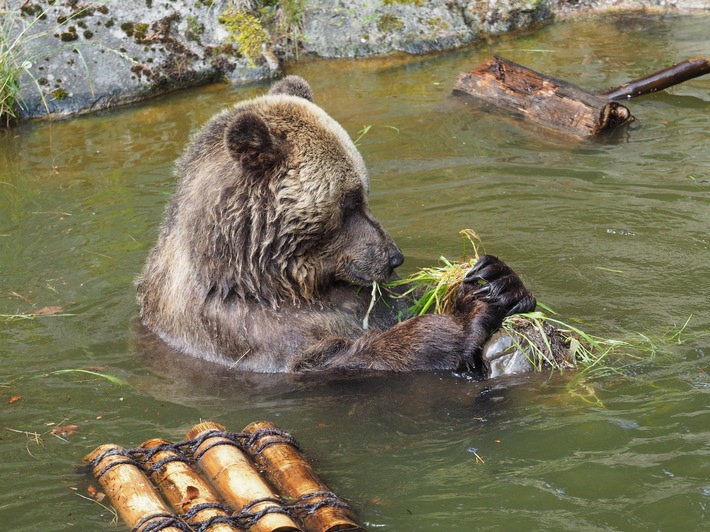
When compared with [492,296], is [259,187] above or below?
above

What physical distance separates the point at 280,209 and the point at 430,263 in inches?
88.8

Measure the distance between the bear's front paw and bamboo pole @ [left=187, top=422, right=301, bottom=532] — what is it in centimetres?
198

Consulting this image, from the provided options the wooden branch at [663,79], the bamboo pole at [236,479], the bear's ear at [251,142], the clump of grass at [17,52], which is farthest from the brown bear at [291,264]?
the clump of grass at [17,52]

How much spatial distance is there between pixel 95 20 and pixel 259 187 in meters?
8.37

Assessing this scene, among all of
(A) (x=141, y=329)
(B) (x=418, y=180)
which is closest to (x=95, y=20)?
(B) (x=418, y=180)

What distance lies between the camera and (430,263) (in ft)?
26.3

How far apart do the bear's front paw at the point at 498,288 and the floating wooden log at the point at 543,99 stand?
4.77 m

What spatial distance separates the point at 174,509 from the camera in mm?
4855

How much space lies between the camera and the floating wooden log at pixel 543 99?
414 inches

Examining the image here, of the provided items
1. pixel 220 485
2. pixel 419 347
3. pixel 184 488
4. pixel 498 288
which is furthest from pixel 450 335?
pixel 184 488

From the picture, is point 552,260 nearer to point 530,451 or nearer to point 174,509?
point 530,451

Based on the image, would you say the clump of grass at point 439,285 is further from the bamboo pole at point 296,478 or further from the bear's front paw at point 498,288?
the bamboo pole at point 296,478

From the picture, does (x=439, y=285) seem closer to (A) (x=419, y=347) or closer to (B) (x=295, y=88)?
(A) (x=419, y=347)

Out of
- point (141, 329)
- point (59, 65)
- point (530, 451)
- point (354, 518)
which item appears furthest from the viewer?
point (59, 65)
